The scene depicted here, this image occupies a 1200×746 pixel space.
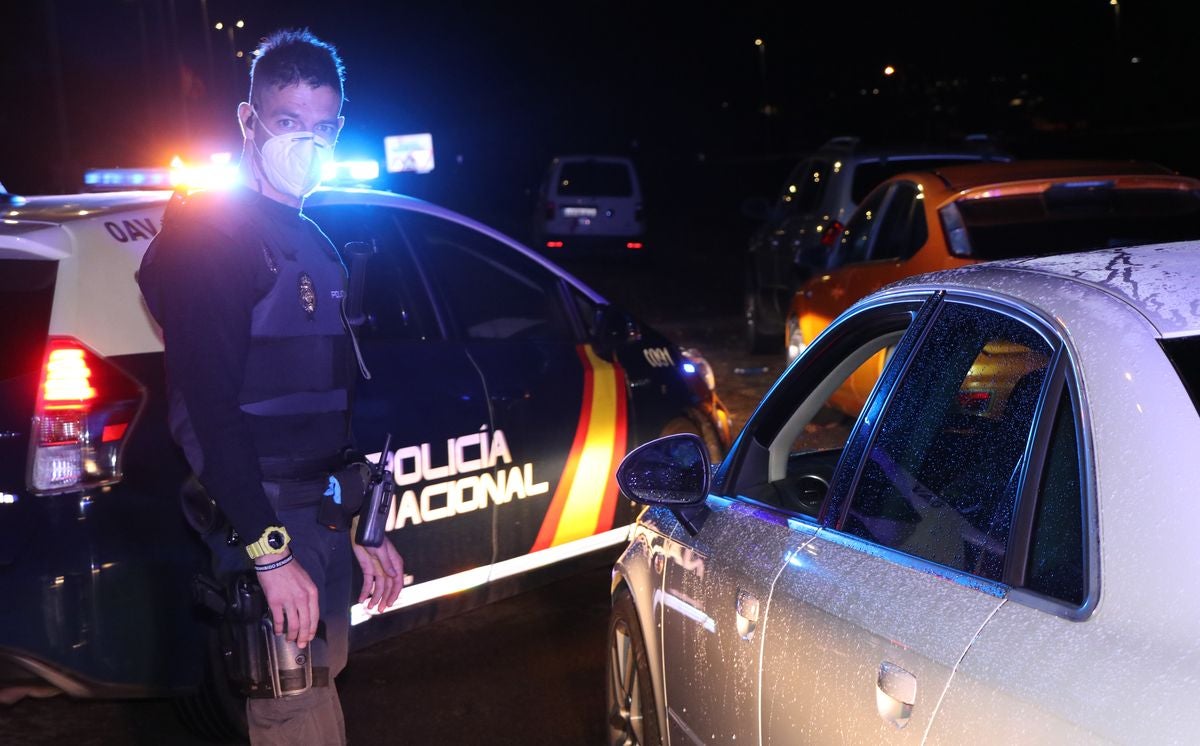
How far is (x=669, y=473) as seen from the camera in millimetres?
3225

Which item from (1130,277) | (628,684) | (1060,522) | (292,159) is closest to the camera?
(1060,522)

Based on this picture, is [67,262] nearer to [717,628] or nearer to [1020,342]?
[717,628]

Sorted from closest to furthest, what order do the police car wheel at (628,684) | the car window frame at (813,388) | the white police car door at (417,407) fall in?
the car window frame at (813,388)
the police car wheel at (628,684)
the white police car door at (417,407)

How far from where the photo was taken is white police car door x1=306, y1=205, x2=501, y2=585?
4480 millimetres

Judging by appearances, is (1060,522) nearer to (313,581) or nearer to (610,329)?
(313,581)

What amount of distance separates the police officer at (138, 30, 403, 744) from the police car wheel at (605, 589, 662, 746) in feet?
2.22

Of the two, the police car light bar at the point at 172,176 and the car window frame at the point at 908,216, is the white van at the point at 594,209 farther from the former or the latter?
the police car light bar at the point at 172,176

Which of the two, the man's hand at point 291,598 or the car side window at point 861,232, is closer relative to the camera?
the man's hand at point 291,598

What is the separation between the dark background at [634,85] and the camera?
1061 cm

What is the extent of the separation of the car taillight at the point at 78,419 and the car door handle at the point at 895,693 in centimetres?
237

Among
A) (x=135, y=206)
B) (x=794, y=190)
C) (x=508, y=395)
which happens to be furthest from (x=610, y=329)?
(x=794, y=190)

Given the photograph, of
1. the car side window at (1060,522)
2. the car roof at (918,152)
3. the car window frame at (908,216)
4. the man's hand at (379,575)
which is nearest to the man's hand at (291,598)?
the man's hand at (379,575)

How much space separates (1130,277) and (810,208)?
34.2 feet

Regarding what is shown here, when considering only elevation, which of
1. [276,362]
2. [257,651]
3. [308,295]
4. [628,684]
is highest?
[308,295]
